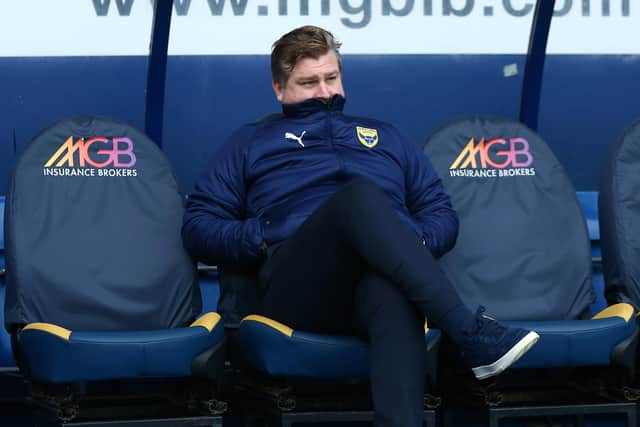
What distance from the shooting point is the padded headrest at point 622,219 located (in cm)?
362

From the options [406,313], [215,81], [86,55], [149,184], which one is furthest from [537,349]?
[86,55]

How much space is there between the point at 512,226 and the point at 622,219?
0.33 metres

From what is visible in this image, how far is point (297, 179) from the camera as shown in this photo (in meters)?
3.40

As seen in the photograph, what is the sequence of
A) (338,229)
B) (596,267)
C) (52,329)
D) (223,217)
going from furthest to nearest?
(596,267) → (223,217) → (52,329) → (338,229)

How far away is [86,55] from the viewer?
426 cm

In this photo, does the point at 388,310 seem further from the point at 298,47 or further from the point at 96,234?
the point at 96,234

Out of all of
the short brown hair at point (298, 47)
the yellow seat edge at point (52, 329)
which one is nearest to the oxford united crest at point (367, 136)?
the short brown hair at point (298, 47)

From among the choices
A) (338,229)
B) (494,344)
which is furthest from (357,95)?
(494,344)

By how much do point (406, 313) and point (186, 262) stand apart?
89 centimetres

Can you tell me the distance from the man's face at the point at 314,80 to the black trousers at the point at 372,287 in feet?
1.73

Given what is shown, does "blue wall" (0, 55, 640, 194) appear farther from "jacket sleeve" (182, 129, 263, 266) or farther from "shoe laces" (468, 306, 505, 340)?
"shoe laces" (468, 306, 505, 340)

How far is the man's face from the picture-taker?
137 inches

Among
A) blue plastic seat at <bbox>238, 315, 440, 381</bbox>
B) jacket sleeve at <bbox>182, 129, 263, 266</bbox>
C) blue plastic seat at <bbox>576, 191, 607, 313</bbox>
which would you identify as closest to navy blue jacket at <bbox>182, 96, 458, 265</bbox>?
jacket sleeve at <bbox>182, 129, 263, 266</bbox>

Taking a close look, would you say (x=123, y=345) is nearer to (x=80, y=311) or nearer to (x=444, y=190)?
(x=80, y=311)
